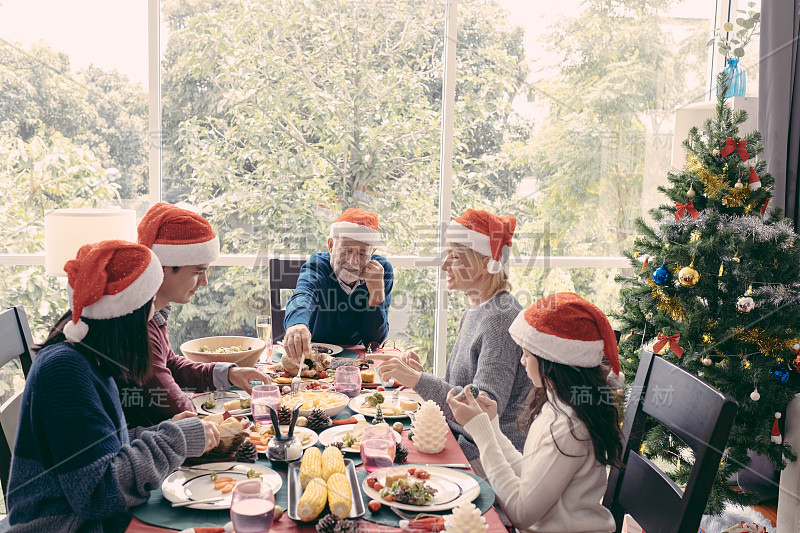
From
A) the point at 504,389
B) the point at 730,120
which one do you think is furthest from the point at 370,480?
the point at 730,120

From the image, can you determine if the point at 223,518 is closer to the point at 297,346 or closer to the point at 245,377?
the point at 245,377

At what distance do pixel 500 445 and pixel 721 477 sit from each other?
1.51 meters

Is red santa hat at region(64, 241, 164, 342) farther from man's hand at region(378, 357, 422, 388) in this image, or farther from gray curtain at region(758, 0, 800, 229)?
gray curtain at region(758, 0, 800, 229)

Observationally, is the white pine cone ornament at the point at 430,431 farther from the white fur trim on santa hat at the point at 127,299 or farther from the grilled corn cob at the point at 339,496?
the white fur trim on santa hat at the point at 127,299

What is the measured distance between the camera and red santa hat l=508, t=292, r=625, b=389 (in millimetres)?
1566

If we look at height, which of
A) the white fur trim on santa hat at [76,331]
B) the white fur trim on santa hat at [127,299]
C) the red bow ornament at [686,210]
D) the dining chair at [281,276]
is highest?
the red bow ornament at [686,210]

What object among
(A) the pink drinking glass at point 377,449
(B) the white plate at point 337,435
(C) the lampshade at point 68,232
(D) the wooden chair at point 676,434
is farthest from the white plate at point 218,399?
(C) the lampshade at point 68,232

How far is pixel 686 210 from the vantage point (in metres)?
2.86

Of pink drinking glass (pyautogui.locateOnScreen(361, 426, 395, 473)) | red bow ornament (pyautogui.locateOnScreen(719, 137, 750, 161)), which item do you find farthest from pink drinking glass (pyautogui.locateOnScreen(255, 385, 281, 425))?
red bow ornament (pyautogui.locateOnScreen(719, 137, 750, 161))

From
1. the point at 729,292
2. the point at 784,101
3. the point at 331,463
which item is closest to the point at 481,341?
the point at 331,463

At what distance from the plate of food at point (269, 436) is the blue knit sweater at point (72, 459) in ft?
0.91

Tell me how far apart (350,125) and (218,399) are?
2402mm

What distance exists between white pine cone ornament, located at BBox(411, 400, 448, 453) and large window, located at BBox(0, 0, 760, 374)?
2.50 m

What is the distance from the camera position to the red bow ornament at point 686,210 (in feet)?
9.21
